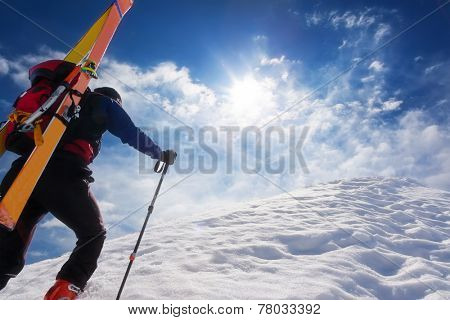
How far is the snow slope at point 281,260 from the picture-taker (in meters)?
4.15

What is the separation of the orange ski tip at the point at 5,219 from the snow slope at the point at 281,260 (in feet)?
4.23

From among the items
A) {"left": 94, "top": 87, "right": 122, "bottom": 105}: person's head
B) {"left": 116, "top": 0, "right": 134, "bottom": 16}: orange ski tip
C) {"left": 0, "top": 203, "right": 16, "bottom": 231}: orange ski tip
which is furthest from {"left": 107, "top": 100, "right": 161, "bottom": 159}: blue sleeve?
{"left": 116, "top": 0, "right": 134, "bottom": 16}: orange ski tip

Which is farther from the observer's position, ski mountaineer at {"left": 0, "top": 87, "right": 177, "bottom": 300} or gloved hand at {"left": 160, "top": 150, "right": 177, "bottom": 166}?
gloved hand at {"left": 160, "top": 150, "right": 177, "bottom": 166}

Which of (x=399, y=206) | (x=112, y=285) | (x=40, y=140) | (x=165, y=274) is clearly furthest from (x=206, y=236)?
(x=399, y=206)

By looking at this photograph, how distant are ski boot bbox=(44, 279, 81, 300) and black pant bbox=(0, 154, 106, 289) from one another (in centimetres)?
4

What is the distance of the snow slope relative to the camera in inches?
163

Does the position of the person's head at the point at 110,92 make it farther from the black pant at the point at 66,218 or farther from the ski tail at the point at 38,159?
the black pant at the point at 66,218

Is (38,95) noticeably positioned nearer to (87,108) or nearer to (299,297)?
(87,108)

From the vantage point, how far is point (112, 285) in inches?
159

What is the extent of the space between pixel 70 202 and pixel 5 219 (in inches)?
20.0

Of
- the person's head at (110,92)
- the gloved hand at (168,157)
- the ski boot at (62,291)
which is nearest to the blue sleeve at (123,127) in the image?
the person's head at (110,92)

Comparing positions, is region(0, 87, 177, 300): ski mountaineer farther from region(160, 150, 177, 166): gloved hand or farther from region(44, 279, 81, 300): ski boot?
region(160, 150, 177, 166): gloved hand

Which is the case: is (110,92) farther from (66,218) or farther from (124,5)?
(124,5)
